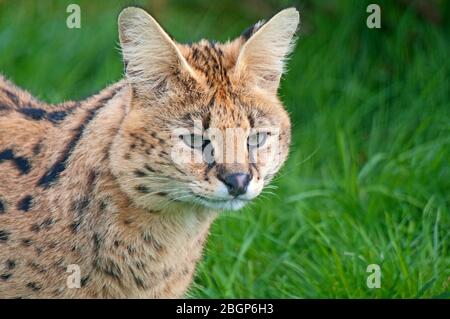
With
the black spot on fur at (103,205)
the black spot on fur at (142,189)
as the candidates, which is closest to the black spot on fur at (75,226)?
the black spot on fur at (103,205)

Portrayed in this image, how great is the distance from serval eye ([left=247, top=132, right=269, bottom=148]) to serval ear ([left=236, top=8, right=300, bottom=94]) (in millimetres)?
286

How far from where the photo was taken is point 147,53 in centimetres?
462

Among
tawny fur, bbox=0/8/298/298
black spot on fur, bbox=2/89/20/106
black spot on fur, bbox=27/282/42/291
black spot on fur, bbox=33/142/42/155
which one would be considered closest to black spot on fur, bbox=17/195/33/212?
tawny fur, bbox=0/8/298/298

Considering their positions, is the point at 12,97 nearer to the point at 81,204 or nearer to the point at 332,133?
the point at 81,204

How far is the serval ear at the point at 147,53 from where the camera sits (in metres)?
4.57

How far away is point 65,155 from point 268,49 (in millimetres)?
1033

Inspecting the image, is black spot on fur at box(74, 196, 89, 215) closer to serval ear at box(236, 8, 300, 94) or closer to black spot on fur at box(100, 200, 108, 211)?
black spot on fur at box(100, 200, 108, 211)

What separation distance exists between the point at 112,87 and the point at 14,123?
20.3 inches

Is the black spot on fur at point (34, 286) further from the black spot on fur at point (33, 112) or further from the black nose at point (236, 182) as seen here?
the black nose at point (236, 182)

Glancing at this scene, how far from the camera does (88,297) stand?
4.84 m
